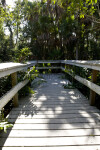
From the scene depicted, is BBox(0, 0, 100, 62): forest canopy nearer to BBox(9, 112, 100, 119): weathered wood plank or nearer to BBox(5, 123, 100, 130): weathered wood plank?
BBox(9, 112, 100, 119): weathered wood plank

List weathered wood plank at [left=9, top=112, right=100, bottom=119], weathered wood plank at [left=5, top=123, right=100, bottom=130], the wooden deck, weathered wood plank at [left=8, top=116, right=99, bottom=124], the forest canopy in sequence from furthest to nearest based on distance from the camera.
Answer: the forest canopy < weathered wood plank at [left=9, top=112, right=100, bottom=119] < weathered wood plank at [left=8, top=116, right=99, bottom=124] < weathered wood plank at [left=5, top=123, right=100, bottom=130] < the wooden deck

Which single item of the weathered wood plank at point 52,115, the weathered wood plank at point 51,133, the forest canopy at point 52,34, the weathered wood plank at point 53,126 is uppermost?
the forest canopy at point 52,34

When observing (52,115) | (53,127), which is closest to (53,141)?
(53,127)

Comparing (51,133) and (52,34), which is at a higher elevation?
(52,34)

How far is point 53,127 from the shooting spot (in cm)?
201

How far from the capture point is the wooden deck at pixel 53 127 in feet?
5.33

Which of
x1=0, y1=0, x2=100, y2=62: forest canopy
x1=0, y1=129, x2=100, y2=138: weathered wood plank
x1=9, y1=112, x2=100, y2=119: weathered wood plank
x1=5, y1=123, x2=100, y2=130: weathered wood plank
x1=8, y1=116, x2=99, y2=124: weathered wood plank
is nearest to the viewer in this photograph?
x1=0, y1=129, x2=100, y2=138: weathered wood plank

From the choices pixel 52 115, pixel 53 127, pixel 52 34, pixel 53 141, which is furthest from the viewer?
pixel 52 34

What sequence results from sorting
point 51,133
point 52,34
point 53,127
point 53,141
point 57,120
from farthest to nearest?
point 52,34 → point 57,120 → point 53,127 → point 51,133 → point 53,141

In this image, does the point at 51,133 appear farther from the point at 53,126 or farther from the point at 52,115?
the point at 52,115

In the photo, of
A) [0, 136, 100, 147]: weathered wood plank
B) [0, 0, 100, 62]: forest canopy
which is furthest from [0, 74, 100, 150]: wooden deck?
[0, 0, 100, 62]: forest canopy

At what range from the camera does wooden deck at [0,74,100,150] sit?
1.63m

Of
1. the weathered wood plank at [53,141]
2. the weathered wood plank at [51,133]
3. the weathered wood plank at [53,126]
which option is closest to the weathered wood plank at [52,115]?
the weathered wood plank at [53,126]

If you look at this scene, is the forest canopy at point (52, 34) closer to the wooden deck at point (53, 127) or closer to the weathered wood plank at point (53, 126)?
the wooden deck at point (53, 127)
